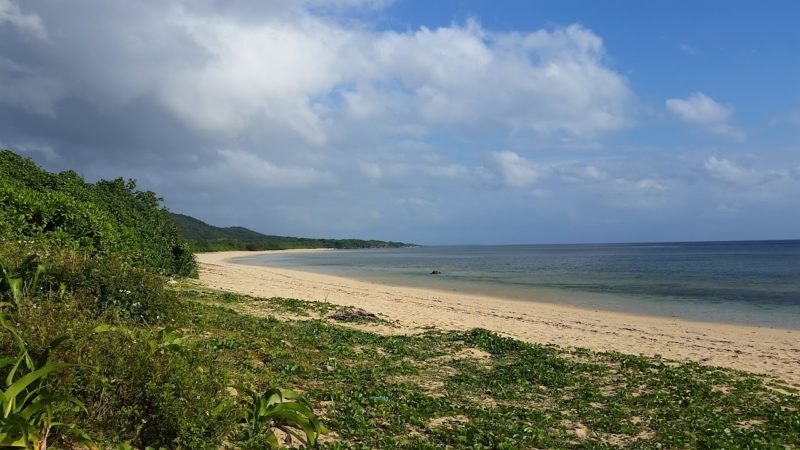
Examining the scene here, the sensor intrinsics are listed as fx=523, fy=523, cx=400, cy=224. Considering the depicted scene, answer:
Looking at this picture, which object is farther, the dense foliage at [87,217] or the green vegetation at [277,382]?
the dense foliage at [87,217]

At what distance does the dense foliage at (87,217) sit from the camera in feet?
33.0

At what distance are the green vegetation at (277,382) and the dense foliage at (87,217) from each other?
2.6 inches

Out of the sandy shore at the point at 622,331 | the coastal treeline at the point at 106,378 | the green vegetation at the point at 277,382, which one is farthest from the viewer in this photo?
the sandy shore at the point at 622,331

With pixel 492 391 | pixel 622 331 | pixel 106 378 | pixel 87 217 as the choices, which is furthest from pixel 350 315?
pixel 106 378

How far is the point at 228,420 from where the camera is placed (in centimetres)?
455

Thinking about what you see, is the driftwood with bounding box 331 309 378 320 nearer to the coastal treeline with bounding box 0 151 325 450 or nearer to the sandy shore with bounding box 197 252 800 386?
the sandy shore with bounding box 197 252 800 386

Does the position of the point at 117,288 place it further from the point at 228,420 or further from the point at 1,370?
the point at 228,420

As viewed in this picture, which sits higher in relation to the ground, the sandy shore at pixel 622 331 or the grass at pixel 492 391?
the grass at pixel 492 391

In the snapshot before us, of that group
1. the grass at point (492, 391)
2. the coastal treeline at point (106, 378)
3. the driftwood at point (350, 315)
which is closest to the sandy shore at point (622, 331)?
the driftwood at point (350, 315)

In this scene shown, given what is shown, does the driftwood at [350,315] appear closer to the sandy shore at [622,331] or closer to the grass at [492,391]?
the sandy shore at [622,331]

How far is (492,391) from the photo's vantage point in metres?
7.86

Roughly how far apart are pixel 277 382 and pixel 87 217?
7.63 m

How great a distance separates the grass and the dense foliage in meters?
3.15

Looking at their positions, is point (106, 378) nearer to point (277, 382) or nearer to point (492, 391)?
point (277, 382)
